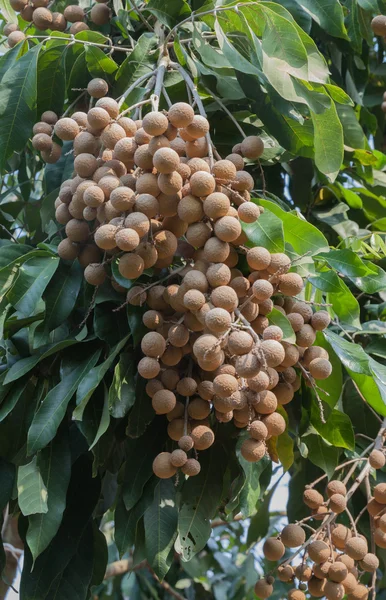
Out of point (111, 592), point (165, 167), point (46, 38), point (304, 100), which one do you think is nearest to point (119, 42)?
point (46, 38)

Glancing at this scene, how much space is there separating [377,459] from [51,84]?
2.88 ft

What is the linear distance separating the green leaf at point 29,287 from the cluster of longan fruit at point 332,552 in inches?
21.4

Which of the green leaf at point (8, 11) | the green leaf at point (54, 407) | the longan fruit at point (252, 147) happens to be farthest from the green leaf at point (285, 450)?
the green leaf at point (8, 11)

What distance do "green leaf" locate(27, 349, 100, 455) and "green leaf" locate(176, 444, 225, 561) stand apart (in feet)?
0.76

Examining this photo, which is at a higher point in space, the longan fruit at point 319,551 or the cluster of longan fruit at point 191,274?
the cluster of longan fruit at point 191,274

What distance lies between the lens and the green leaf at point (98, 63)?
4.55ft

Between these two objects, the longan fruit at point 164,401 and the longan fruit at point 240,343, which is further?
the longan fruit at point 164,401

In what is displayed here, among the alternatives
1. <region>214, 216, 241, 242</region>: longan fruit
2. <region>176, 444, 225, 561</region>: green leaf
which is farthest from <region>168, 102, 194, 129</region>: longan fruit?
<region>176, 444, 225, 561</region>: green leaf

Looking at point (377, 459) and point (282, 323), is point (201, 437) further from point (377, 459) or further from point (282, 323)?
point (377, 459)

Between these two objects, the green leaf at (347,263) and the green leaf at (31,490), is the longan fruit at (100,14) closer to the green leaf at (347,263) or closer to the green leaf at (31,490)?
the green leaf at (347,263)

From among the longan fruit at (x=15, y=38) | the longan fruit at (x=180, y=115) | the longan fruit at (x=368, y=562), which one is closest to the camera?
the longan fruit at (x=180, y=115)

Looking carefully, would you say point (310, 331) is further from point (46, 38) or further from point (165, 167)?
point (46, 38)

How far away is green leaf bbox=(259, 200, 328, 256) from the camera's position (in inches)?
47.9

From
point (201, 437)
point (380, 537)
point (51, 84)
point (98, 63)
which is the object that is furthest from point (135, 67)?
point (380, 537)
